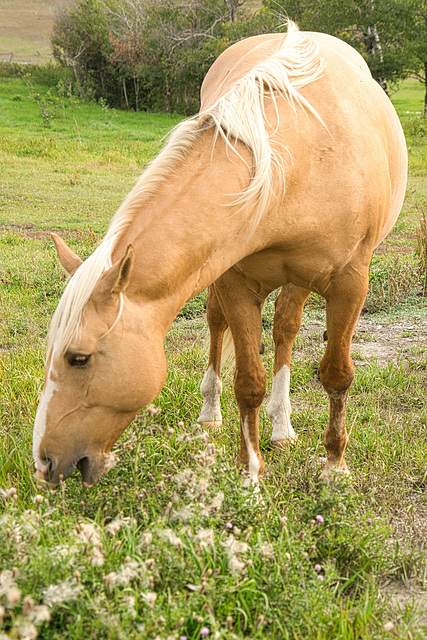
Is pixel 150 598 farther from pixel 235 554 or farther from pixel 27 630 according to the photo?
pixel 235 554

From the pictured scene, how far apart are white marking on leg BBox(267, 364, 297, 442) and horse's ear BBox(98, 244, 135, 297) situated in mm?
1712

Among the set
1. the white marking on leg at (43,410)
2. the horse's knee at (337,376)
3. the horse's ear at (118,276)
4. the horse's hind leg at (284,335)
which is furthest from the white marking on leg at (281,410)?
the horse's ear at (118,276)

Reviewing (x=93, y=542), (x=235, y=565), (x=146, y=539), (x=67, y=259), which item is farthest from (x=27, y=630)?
(x=67, y=259)

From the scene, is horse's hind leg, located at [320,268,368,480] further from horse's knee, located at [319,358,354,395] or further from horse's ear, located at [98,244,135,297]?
horse's ear, located at [98,244,135,297]

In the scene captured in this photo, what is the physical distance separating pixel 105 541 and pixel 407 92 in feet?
127

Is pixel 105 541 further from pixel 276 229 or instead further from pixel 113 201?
pixel 113 201

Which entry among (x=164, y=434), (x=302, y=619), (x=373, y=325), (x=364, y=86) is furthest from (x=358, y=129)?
(x=373, y=325)

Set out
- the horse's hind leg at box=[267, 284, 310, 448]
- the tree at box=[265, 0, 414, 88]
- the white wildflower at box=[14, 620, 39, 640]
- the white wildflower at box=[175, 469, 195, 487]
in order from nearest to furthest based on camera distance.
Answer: the white wildflower at box=[14, 620, 39, 640], the white wildflower at box=[175, 469, 195, 487], the horse's hind leg at box=[267, 284, 310, 448], the tree at box=[265, 0, 414, 88]

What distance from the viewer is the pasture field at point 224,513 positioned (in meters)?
1.65

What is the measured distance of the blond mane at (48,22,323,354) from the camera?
2.00m

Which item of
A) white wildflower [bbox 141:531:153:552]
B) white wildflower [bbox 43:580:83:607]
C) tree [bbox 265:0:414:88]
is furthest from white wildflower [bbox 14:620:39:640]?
tree [bbox 265:0:414:88]

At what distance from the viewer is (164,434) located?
9.91 feet

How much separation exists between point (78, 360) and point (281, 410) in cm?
171

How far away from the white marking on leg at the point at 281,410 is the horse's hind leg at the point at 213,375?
35 centimetres
